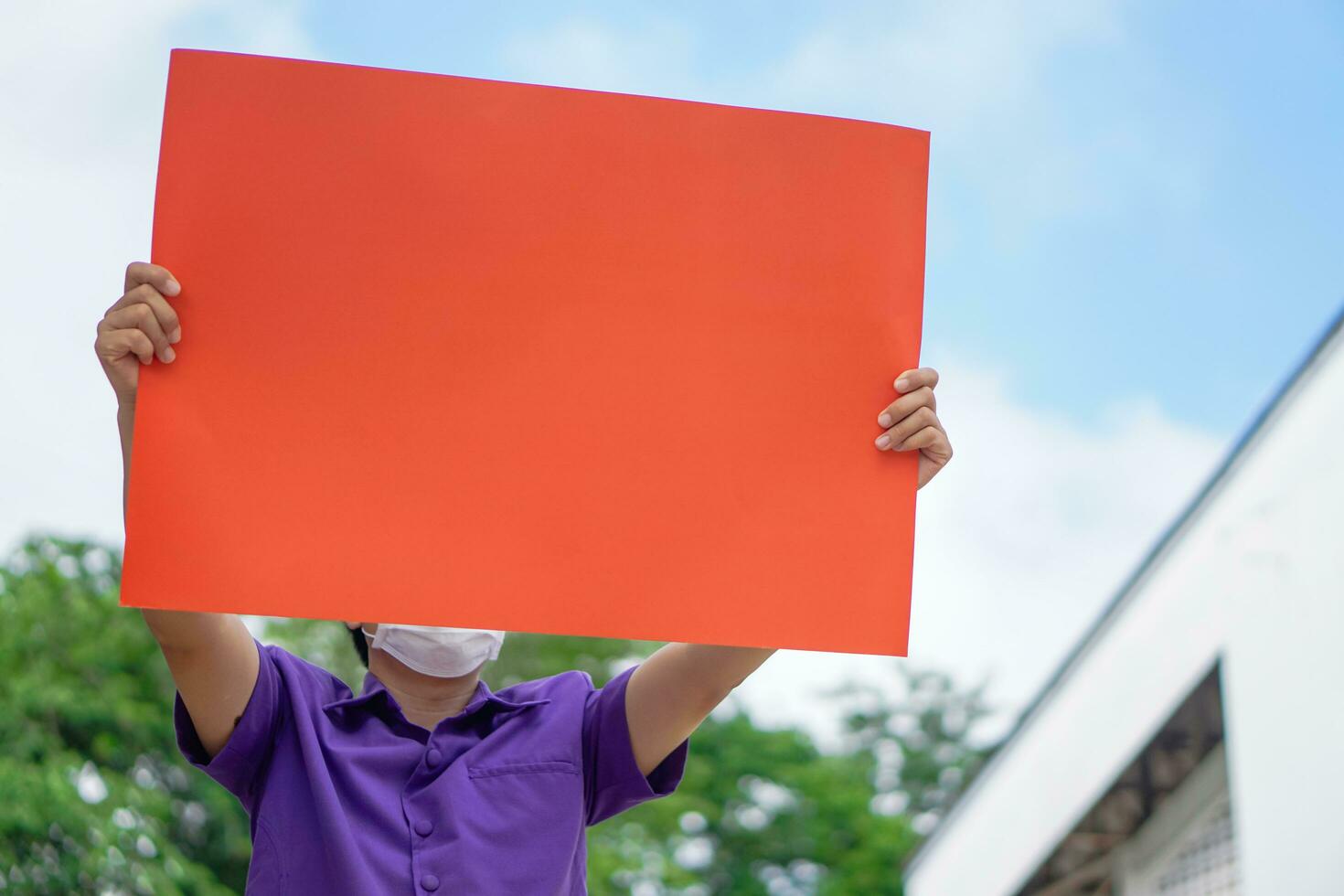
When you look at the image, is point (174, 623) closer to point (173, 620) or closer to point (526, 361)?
point (173, 620)

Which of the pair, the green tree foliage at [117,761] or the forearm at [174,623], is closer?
the forearm at [174,623]

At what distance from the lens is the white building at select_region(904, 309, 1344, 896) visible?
18.9 ft

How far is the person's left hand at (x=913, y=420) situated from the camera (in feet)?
5.02

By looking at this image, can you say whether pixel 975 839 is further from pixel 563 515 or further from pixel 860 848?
pixel 860 848

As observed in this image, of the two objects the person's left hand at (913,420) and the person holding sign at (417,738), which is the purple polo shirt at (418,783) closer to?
the person holding sign at (417,738)

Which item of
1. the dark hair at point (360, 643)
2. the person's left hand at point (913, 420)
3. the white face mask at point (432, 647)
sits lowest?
the white face mask at point (432, 647)

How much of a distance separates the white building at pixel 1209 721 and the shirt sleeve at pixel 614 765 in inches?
185

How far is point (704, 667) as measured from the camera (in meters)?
1.62

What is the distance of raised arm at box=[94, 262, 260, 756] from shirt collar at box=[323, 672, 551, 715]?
0.11 metres

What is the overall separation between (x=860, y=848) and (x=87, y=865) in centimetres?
1750

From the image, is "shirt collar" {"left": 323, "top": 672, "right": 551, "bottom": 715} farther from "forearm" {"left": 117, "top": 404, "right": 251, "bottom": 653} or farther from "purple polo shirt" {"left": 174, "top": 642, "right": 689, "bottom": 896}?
"forearm" {"left": 117, "top": 404, "right": 251, "bottom": 653}

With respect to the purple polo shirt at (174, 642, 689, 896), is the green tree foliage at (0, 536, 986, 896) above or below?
above

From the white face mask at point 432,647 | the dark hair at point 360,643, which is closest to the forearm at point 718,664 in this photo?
the white face mask at point 432,647

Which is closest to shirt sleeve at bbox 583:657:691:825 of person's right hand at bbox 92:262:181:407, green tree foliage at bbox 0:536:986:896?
person's right hand at bbox 92:262:181:407
